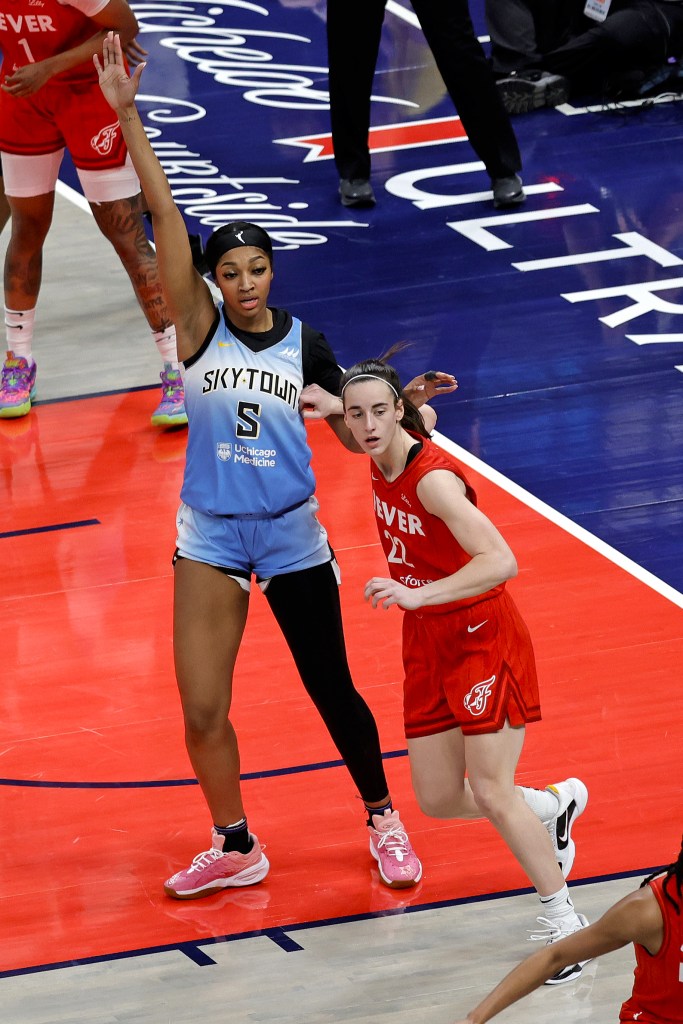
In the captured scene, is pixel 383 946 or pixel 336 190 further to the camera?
pixel 336 190

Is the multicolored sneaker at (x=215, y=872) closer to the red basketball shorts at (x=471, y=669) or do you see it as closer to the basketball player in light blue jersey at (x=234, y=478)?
the basketball player in light blue jersey at (x=234, y=478)

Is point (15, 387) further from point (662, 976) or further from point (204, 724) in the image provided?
point (662, 976)

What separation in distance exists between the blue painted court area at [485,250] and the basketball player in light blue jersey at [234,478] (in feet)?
7.14

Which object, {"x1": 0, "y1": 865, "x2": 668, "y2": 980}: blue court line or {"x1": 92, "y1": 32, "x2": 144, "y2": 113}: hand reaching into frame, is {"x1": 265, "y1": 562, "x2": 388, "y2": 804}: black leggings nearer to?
{"x1": 0, "y1": 865, "x2": 668, "y2": 980}: blue court line

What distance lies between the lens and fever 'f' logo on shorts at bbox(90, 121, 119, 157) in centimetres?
758

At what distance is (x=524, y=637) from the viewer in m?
4.57

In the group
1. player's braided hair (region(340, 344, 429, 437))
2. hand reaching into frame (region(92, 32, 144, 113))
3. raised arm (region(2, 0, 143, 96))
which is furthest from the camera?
raised arm (region(2, 0, 143, 96))

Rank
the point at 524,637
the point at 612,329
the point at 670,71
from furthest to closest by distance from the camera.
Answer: the point at 670,71
the point at 612,329
the point at 524,637

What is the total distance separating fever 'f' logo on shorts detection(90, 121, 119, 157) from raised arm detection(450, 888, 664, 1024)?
16.7 ft

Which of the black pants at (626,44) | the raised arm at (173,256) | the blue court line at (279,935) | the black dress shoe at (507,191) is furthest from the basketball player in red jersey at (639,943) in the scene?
the black pants at (626,44)

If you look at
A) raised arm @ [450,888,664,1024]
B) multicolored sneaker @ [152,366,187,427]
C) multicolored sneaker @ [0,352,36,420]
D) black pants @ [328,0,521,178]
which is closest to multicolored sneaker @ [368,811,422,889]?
raised arm @ [450,888,664,1024]

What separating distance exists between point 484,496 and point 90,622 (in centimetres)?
176

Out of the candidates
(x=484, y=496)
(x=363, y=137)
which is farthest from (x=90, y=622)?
(x=363, y=137)

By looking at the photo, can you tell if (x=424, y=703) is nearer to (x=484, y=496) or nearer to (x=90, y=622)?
(x=90, y=622)
